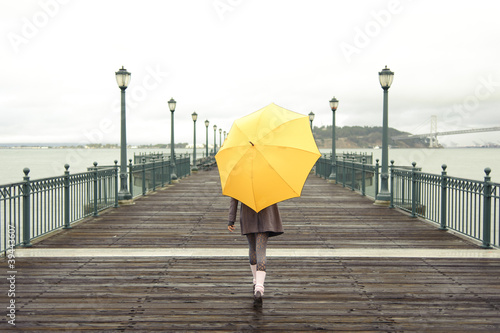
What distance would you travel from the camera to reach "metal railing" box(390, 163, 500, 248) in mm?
7855

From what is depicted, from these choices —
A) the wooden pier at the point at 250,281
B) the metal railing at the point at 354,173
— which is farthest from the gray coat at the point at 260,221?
the metal railing at the point at 354,173

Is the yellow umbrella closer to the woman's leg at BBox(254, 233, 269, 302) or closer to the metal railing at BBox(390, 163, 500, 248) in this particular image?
the woman's leg at BBox(254, 233, 269, 302)

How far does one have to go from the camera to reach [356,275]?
6.23 metres

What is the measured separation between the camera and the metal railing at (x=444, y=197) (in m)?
7.86

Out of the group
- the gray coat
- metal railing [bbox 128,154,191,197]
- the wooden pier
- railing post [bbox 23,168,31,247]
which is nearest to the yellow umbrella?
the gray coat

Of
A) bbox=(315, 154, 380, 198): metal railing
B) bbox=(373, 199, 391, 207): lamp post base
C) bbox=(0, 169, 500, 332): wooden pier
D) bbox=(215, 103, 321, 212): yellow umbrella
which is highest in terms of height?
bbox=(215, 103, 321, 212): yellow umbrella

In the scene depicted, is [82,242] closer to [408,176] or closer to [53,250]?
[53,250]

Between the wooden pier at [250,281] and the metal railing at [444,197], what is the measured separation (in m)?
0.45

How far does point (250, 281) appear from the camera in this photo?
19.5 feet

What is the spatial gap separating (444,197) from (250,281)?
5.43 metres

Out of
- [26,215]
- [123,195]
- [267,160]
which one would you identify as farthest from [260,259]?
[123,195]

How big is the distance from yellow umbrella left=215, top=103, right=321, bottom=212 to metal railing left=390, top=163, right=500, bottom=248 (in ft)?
14.7

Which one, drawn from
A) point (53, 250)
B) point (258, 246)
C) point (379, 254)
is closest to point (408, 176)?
point (379, 254)

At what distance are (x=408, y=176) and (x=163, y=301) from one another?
860 cm
